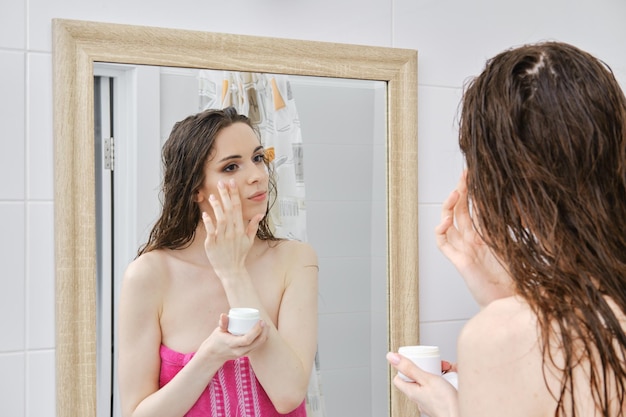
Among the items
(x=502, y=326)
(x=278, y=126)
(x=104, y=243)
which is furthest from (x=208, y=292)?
(x=502, y=326)

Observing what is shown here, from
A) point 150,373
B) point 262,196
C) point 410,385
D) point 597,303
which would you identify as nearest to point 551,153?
point 597,303

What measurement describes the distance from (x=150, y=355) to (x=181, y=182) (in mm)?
300

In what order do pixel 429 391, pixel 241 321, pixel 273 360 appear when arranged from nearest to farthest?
1. pixel 429 391
2. pixel 241 321
3. pixel 273 360

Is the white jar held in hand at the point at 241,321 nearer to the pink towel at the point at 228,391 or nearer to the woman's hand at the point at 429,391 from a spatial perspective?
the pink towel at the point at 228,391

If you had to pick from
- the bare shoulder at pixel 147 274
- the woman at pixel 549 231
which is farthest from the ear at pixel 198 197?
the woman at pixel 549 231

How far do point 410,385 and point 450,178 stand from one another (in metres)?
0.71

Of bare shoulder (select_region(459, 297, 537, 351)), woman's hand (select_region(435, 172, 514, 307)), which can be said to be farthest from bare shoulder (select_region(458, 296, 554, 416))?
woman's hand (select_region(435, 172, 514, 307))

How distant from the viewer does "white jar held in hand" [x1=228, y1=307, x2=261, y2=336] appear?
1.21 meters

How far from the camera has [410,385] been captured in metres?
1.01

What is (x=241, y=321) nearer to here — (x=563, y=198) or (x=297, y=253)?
(x=297, y=253)

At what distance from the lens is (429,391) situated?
98 cm

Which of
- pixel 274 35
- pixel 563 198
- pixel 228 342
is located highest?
A: pixel 274 35

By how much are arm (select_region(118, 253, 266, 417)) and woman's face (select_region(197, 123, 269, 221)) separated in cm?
17

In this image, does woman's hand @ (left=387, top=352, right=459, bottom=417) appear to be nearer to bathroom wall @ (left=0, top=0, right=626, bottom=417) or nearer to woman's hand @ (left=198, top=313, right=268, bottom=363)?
woman's hand @ (left=198, top=313, right=268, bottom=363)
